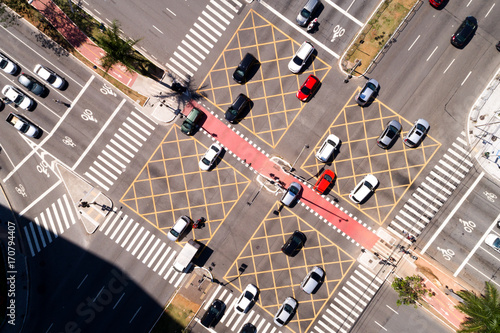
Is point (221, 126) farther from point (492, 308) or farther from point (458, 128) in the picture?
point (492, 308)

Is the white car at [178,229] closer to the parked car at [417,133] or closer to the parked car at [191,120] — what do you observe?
the parked car at [191,120]

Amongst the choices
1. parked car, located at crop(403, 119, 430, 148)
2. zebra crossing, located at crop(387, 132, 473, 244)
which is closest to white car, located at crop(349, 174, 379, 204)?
zebra crossing, located at crop(387, 132, 473, 244)

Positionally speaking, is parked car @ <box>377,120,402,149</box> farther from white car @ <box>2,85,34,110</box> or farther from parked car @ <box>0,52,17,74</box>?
parked car @ <box>0,52,17,74</box>

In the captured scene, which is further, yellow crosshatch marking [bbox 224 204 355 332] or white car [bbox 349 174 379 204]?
yellow crosshatch marking [bbox 224 204 355 332]

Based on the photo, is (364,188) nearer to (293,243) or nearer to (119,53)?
(293,243)

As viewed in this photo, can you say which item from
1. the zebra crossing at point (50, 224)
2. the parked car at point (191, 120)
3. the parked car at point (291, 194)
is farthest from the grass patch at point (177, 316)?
the parked car at point (191, 120)

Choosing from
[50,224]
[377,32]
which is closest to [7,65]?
[50,224]
